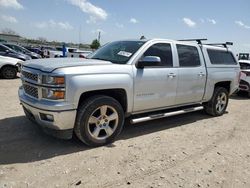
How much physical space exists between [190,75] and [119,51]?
1681 millimetres

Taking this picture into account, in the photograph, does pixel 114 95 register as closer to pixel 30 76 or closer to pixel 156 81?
pixel 156 81

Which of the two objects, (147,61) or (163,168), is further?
(147,61)

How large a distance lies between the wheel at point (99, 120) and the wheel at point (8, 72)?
28.9 ft

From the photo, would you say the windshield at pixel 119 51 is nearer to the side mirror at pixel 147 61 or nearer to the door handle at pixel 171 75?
the side mirror at pixel 147 61

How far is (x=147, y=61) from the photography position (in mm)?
4566

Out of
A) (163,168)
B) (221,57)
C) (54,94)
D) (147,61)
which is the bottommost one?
(163,168)

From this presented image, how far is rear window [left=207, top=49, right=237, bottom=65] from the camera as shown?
655 cm

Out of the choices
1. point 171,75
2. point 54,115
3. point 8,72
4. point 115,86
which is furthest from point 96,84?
point 8,72

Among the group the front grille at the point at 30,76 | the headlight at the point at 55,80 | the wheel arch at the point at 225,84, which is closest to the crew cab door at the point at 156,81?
the headlight at the point at 55,80

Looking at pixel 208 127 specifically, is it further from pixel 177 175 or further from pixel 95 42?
pixel 95 42

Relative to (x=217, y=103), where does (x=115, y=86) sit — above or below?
above

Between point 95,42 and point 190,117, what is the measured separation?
175ft

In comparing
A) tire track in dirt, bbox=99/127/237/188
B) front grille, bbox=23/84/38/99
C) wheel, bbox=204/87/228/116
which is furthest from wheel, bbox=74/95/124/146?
wheel, bbox=204/87/228/116

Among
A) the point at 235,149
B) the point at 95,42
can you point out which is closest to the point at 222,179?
the point at 235,149
